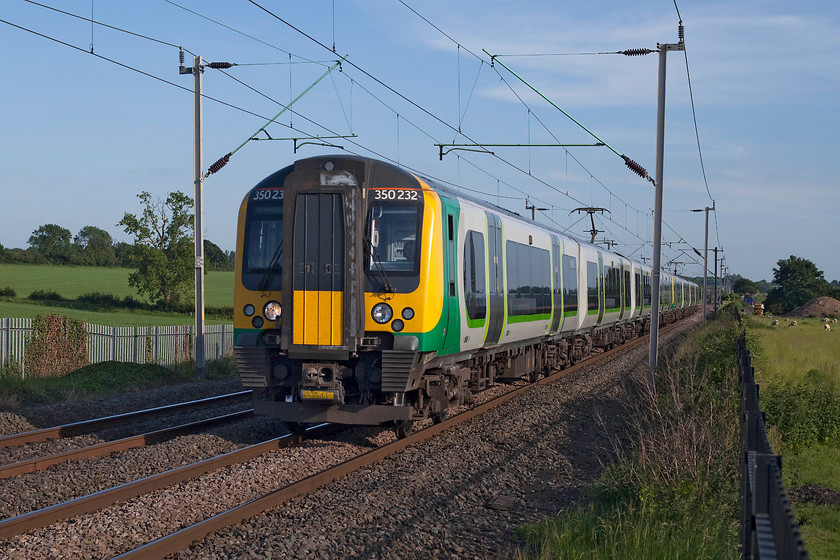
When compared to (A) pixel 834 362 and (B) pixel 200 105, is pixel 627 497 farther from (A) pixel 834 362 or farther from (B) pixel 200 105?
(A) pixel 834 362

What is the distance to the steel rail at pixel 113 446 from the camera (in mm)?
9195

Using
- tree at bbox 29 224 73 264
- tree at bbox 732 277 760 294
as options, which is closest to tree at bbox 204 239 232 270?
Answer: tree at bbox 29 224 73 264

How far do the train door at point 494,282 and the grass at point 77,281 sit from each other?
160ft

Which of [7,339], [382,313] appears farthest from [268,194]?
[7,339]

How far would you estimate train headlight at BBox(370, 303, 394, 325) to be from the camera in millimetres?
10117

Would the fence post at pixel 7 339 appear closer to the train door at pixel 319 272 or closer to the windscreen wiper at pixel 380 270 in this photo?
the train door at pixel 319 272

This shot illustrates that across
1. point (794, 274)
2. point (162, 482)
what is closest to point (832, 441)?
point (162, 482)

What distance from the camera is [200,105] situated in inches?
769

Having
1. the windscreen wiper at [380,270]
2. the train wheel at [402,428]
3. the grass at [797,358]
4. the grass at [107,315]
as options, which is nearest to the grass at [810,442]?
the grass at [797,358]

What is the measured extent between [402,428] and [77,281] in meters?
62.8

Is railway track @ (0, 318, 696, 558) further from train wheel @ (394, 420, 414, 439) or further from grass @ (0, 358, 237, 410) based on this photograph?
grass @ (0, 358, 237, 410)

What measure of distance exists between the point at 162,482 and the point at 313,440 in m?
3.08

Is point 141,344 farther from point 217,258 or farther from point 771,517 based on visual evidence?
point 217,258

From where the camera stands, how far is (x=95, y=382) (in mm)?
17984
